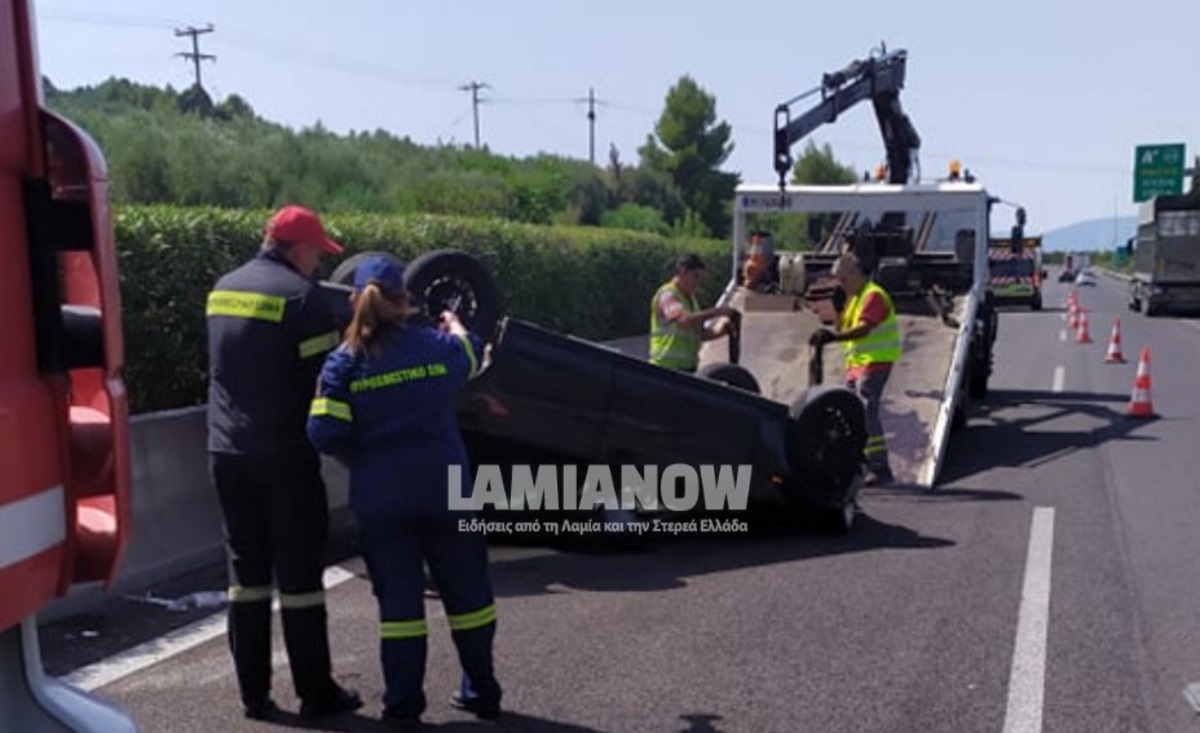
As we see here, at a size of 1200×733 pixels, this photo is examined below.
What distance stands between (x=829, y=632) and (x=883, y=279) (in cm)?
737

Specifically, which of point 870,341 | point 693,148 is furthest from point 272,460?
point 693,148

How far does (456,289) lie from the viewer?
6945mm

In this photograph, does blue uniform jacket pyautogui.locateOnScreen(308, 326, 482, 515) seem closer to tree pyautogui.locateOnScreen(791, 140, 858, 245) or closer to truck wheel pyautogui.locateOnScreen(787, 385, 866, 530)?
truck wheel pyautogui.locateOnScreen(787, 385, 866, 530)

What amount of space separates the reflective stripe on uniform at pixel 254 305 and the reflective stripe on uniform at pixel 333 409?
36 centimetres

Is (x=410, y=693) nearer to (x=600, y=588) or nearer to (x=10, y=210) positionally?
(x=600, y=588)

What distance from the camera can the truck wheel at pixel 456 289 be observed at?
674 cm

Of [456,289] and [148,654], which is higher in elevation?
[456,289]

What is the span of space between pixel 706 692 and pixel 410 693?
3.89 feet

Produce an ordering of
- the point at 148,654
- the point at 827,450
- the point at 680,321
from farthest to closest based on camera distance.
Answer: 1. the point at 680,321
2. the point at 827,450
3. the point at 148,654

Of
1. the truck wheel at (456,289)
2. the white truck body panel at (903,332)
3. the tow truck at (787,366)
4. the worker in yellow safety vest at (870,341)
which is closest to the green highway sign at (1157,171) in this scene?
the tow truck at (787,366)

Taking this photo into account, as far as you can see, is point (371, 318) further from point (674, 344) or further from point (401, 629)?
point (674, 344)

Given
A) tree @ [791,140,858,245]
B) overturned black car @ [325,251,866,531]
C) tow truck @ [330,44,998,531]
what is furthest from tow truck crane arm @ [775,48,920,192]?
tree @ [791,140,858,245]

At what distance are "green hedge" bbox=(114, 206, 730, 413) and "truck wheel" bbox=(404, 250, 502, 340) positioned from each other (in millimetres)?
1895

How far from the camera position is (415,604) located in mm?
4785
